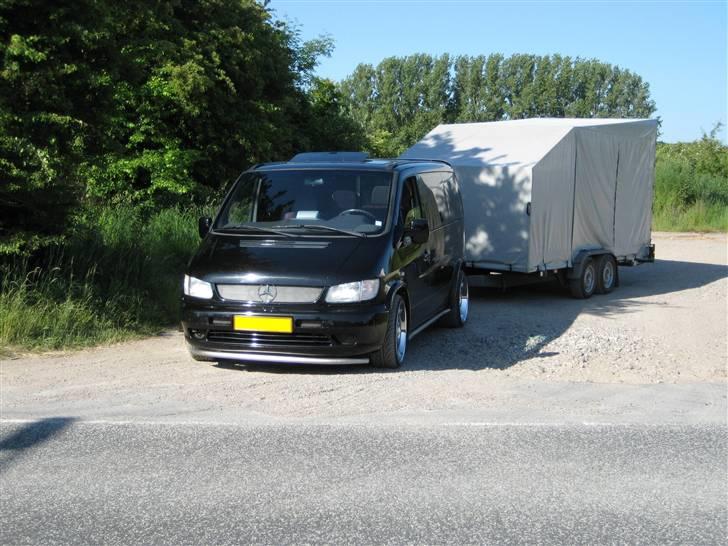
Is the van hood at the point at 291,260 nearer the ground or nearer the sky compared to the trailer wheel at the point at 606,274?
nearer the sky

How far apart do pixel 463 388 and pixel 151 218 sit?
337 inches

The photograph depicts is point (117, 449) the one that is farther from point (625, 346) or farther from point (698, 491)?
point (625, 346)

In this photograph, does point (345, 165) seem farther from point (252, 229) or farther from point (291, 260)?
point (291, 260)

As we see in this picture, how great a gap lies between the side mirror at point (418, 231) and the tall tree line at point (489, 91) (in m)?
68.4

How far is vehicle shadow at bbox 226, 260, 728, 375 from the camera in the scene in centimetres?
898

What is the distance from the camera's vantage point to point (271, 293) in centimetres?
784

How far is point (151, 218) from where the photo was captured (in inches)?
577

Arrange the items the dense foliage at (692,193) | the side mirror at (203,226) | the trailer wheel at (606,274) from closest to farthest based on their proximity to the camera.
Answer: the side mirror at (203,226) < the trailer wheel at (606,274) < the dense foliage at (692,193)

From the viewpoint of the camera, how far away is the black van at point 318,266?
779 cm

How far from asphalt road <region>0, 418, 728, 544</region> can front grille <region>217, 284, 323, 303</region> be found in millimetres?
1754

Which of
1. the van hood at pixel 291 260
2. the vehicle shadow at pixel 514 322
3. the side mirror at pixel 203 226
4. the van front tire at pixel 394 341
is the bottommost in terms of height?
the vehicle shadow at pixel 514 322

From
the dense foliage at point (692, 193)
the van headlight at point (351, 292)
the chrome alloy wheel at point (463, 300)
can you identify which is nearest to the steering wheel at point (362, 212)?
the van headlight at point (351, 292)

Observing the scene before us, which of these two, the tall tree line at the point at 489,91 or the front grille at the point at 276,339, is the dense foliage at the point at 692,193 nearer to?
the front grille at the point at 276,339

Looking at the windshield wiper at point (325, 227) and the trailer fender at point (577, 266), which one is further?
the trailer fender at point (577, 266)
